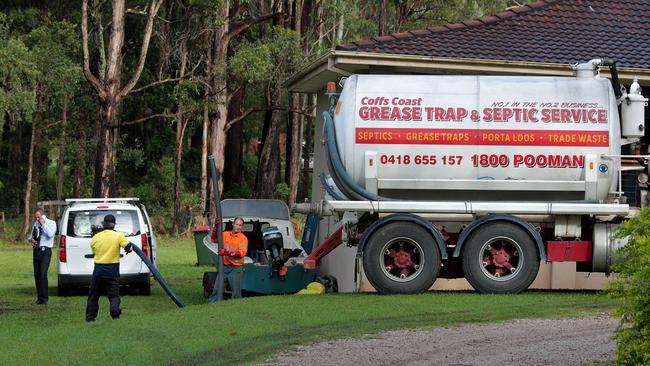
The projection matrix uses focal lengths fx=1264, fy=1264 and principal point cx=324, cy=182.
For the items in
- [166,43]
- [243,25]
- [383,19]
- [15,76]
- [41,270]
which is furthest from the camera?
[383,19]

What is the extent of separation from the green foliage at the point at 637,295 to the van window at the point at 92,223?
1425cm

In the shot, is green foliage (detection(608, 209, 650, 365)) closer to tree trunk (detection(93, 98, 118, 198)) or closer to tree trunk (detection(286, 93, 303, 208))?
tree trunk (detection(93, 98, 118, 198))

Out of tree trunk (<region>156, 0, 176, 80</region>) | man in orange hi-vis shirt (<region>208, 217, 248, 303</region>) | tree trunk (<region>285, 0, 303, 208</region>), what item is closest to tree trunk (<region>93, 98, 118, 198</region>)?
tree trunk (<region>156, 0, 176, 80</region>)

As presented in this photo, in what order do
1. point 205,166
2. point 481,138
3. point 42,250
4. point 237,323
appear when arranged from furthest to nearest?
point 205,166, point 42,250, point 481,138, point 237,323

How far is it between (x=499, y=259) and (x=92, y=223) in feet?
27.4

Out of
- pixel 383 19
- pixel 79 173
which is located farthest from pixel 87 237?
pixel 383 19

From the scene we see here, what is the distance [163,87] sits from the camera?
51.0 m

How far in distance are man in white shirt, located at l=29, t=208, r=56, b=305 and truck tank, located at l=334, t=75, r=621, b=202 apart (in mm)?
6631

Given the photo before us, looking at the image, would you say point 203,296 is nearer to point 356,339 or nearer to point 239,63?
point 356,339

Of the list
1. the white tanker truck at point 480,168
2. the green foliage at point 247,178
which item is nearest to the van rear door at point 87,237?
the white tanker truck at point 480,168

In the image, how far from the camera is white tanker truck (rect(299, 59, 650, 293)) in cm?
1806

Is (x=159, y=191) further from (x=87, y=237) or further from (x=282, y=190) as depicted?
(x=87, y=237)

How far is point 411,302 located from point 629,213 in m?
3.74

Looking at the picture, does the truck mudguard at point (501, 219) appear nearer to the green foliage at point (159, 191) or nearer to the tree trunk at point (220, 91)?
the tree trunk at point (220, 91)
